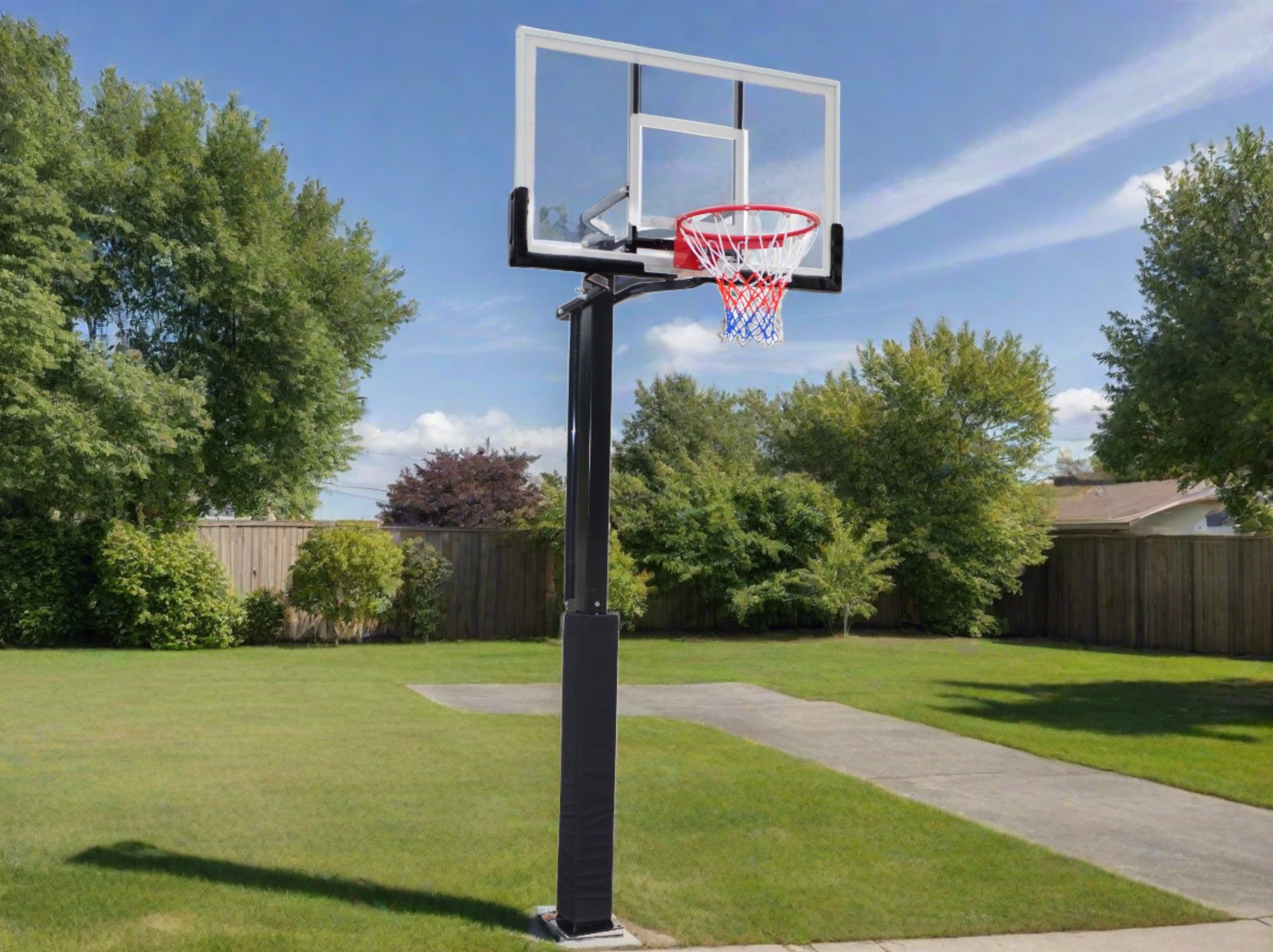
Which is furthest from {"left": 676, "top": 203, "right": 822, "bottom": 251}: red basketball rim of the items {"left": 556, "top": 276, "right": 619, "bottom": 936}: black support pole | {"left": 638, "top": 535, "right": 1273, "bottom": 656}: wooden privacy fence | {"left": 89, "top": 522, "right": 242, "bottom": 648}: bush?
{"left": 638, "top": 535, "right": 1273, "bottom": 656}: wooden privacy fence

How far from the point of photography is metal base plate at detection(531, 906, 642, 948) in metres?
5.09

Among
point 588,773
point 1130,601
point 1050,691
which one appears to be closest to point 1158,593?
point 1130,601

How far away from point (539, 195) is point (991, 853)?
4.31 metres

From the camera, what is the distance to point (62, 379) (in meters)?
18.2

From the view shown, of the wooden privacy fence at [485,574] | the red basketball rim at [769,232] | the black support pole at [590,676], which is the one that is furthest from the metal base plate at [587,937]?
the wooden privacy fence at [485,574]

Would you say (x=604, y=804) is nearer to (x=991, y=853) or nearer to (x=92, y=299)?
(x=991, y=853)

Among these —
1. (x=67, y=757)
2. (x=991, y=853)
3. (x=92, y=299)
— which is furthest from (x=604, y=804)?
(x=92, y=299)

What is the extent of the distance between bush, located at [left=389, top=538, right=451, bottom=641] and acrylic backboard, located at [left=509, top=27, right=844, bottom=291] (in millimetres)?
14424

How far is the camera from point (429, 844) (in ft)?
21.6

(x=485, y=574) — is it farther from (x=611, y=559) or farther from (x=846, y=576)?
(x=846, y=576)

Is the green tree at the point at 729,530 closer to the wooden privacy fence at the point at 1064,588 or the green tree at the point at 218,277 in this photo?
the wooden privacy fence at the point at 1064,588

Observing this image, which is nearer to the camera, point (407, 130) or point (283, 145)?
point (407, 130)

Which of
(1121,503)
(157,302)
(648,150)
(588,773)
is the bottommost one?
(588,773)

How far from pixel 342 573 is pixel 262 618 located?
5.30 feet
